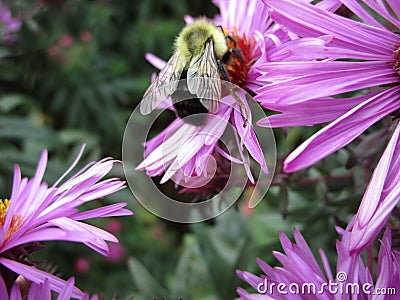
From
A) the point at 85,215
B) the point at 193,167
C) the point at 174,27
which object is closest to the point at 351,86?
the point at 193,167

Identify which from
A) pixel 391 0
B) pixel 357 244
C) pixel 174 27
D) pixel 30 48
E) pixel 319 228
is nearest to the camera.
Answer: pixel 357 244

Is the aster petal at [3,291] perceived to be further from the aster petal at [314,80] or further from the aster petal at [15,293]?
the aster petal at [314,80]

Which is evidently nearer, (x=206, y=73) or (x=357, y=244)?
(x=357, y=244)

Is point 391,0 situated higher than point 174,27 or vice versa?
point 174,27

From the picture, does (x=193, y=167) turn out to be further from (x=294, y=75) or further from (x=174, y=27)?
(x=174, y=27)

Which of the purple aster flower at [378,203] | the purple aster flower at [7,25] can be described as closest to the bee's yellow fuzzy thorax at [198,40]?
the purple aster flower at [378,203]

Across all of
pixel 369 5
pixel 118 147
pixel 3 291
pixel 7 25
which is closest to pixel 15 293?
pixel 3 291

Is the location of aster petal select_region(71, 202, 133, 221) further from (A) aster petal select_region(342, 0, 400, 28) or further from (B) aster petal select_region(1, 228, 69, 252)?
(A) aster petal select_region(342, 0, 400, 28)

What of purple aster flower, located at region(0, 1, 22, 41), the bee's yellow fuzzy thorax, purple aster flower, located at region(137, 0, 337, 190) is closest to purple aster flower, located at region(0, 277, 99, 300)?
purple aster flower, located at region(137, 0, 337, 190)
